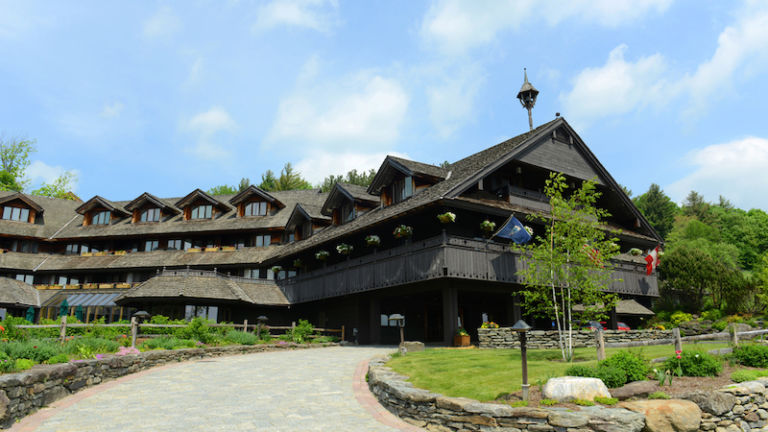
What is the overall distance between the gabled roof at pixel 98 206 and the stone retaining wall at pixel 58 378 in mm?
31179

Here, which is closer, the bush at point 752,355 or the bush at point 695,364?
the bush at point 695,364

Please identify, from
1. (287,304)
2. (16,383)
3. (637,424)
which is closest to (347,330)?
(287,304)

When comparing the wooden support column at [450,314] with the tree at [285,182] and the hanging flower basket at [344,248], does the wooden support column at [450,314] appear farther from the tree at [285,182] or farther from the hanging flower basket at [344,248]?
the tree at [285,182]

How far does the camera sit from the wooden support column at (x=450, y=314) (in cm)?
2434

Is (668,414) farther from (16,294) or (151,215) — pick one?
(151,215)

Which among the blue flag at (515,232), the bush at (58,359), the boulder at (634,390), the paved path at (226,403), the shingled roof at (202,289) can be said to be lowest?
the paved path at (226,403)

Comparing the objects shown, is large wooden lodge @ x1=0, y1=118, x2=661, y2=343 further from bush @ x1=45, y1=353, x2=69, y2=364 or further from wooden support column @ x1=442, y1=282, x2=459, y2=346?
bush @ x1=45, y1=353, x2=69, y2=364

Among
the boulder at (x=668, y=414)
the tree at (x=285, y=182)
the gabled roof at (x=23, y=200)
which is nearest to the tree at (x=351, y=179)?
the tree at (x=285, y=182)

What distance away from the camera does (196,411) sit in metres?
12.6

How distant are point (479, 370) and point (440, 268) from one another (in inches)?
376

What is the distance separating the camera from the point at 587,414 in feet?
30.7

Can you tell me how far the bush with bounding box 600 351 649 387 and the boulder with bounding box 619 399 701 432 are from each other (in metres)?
1.24

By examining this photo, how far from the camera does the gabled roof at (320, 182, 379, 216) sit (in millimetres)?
Result: 34312

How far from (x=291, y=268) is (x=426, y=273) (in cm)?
1998
